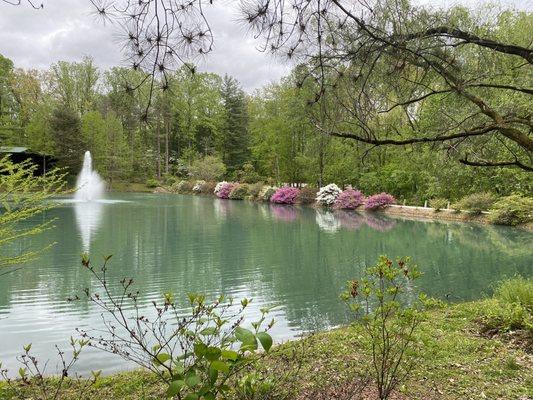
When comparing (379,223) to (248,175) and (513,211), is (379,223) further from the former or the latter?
(248,175)

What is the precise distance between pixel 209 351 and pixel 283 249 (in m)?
9.96

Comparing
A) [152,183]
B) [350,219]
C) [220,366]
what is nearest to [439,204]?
[350,219]

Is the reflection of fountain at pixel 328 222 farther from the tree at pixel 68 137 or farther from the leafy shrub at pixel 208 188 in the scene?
the tree at pixel 68 137

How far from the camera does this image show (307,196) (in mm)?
26703

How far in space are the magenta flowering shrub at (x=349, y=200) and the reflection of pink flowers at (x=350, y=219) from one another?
0.74m

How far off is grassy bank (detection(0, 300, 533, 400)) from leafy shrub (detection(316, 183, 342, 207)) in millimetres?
19696

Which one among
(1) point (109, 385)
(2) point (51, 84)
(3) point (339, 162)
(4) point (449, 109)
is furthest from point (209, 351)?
(2) point (51, 84)

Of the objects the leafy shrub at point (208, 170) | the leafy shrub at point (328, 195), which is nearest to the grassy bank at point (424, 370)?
the leafy shrub at point (328, 195)

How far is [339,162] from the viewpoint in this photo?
27.2 meters

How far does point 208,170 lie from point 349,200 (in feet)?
52.5

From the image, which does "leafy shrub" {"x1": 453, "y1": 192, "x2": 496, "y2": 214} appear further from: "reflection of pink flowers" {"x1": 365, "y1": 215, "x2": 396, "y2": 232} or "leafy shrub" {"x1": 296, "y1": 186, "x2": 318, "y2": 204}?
"leafy shrub" {"x1": 296, "y1": 186, "x2": 318, "y2": 204}

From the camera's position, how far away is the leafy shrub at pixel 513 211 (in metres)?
15.4

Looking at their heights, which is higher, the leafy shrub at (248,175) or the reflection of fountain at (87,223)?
the leafy shrub at (248,175)

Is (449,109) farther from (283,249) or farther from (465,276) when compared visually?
(283,249)
